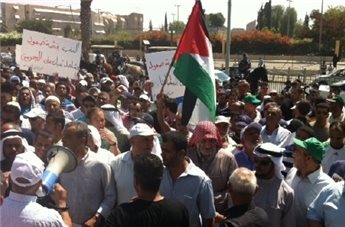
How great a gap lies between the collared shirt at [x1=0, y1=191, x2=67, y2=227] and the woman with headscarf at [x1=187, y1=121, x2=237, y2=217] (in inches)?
69.5

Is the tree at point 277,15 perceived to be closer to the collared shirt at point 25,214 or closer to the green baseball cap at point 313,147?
the green baseball cap at point 313,147

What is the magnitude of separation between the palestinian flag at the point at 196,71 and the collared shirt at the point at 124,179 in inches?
70.4

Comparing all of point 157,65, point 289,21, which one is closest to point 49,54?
point 157,65

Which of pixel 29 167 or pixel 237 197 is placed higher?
pixel 29 167

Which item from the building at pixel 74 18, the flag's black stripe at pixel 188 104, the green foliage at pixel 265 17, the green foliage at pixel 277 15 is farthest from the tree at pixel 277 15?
the flag's black stripe at pixel 188 104

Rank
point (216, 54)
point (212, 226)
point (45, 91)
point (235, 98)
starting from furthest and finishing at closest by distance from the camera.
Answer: point (216, 54) < point (45, 91) < point (235, 98) < point (212, 226)

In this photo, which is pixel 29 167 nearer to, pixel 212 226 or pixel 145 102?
pixel 212 226

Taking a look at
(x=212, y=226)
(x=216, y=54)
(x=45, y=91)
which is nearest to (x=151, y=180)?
(x=212, y=226)

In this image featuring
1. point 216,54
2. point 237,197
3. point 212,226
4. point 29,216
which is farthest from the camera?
point 216,54

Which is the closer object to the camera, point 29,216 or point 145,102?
point 29,216

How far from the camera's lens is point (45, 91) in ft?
33.5

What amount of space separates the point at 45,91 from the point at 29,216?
718 centimetres

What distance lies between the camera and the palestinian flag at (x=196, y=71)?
617cm

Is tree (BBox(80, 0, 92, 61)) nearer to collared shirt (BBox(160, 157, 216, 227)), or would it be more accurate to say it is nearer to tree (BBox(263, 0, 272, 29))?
collared shirt (BBox(160, 157, 216, 227))
